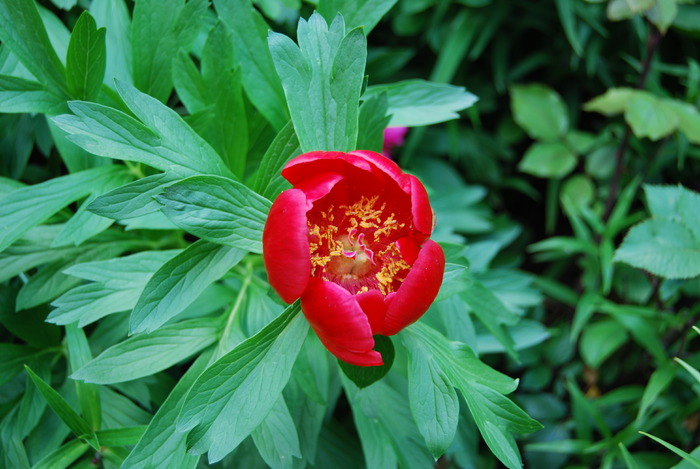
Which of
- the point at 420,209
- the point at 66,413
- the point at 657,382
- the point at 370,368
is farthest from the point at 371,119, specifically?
the point at 657,382

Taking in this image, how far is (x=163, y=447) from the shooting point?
75 centimetres

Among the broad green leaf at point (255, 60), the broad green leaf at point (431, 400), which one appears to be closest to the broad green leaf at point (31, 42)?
the broad green leaf at point (255, 60)

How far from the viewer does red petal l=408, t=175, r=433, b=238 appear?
2.31 feet

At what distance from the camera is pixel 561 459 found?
1.47 m

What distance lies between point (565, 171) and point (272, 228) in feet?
3.52

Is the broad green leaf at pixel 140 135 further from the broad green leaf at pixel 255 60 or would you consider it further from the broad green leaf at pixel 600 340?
the broad green leaf at pixel 600 340

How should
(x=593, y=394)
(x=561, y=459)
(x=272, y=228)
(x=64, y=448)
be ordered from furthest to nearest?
(x=593, y=394) < (x=561, y=459) < (x=64, y=448) < (x=272, y=228)

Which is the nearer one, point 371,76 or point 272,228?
point 272,228

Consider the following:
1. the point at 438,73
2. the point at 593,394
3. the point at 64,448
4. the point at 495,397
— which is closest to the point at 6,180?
the point at 64,448

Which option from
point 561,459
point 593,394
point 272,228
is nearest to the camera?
point 272,228

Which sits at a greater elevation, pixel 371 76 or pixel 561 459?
pixel 371 76

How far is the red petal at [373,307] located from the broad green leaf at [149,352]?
260 mm

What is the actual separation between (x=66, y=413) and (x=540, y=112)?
1.29 meters

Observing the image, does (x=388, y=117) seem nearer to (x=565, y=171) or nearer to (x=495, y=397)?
(x=495, y=397)
